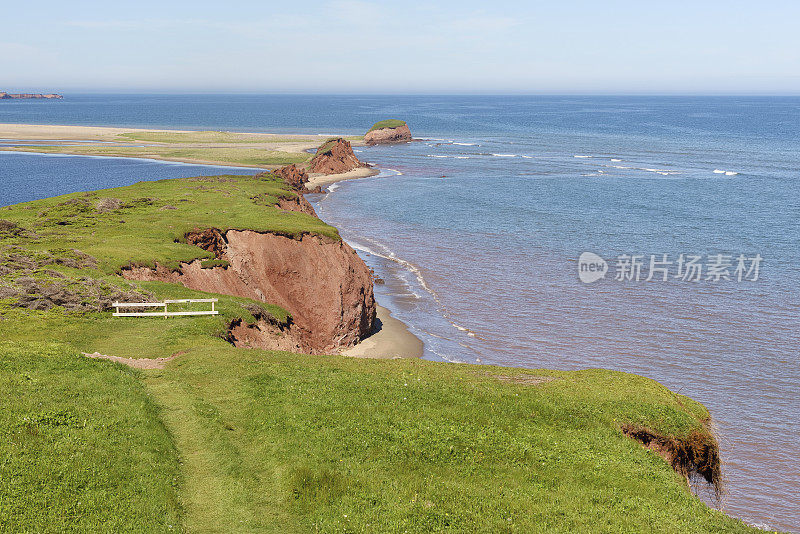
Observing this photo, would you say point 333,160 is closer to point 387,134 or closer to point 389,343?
point 387,134

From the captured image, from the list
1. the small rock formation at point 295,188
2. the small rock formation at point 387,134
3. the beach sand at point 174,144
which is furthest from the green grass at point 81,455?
the small rock formation at point 387,134

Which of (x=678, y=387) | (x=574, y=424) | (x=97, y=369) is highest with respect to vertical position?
(x=97, y=369)

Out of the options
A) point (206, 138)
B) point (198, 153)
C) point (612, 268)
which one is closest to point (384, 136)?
point (206, 138)

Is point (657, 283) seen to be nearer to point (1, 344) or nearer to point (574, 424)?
point (574, 424)

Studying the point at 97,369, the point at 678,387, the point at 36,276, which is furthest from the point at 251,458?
the point at 678,387

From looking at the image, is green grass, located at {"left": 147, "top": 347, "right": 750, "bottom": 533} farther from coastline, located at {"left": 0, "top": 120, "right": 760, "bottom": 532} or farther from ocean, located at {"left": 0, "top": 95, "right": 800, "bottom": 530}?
coastline, located at {"left": 0, "top": 120, "right": 760, "bottom": 532}

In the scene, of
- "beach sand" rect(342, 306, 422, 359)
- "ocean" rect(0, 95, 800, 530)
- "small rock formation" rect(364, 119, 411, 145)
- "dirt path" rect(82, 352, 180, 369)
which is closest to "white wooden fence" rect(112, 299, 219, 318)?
"dirt path" rect(82, 352, 180, 369)
